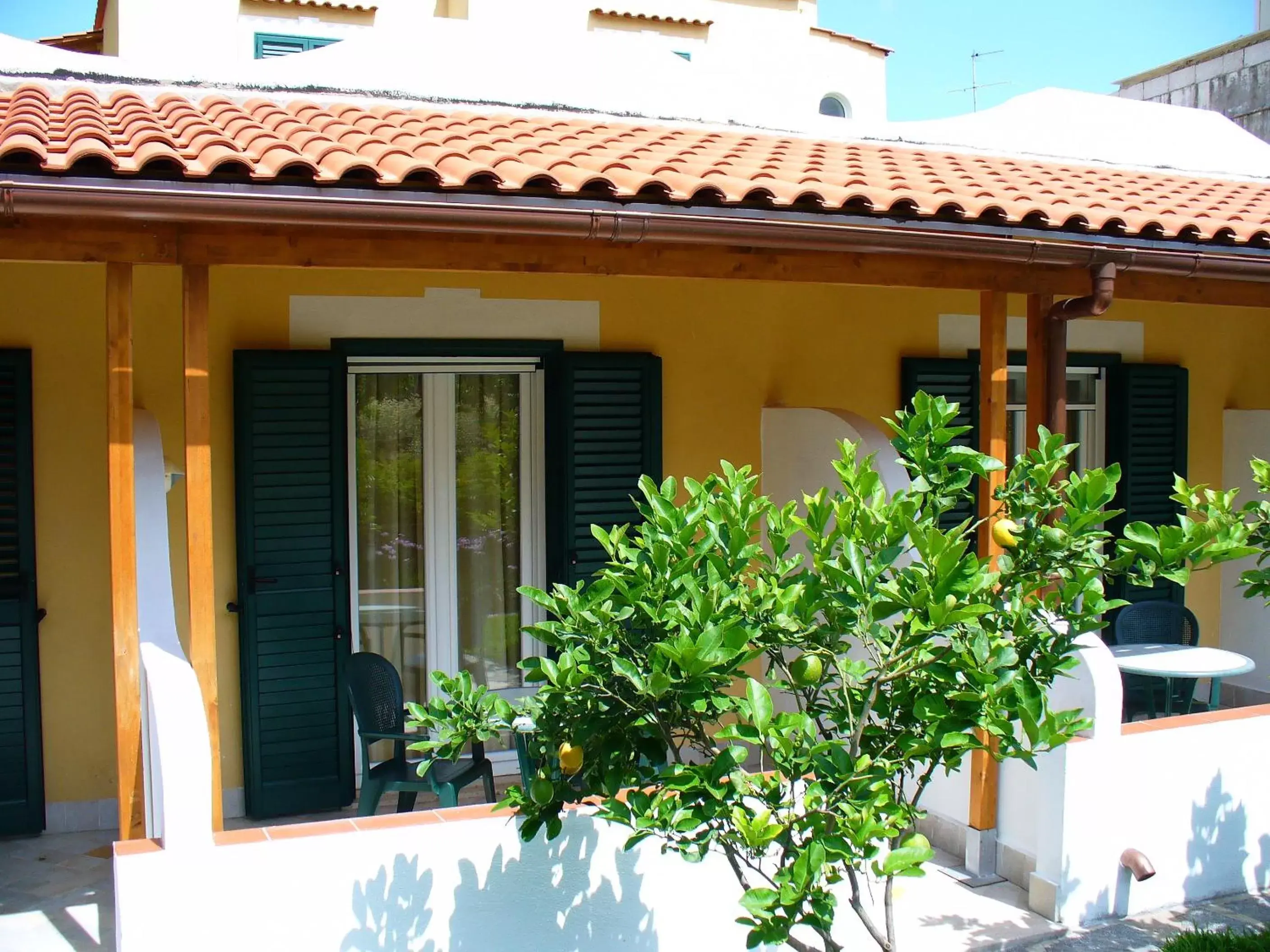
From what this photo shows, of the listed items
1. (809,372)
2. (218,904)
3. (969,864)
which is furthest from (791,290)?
(218,904)

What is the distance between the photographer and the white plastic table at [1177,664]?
7457 millimetres

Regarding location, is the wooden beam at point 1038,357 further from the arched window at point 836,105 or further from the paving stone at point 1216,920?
the arched window at point 836,105

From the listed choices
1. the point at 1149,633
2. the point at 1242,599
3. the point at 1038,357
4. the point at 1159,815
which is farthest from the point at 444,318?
A: the point at 1242,599

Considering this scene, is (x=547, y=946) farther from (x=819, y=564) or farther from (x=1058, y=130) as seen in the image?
(x=1058, y=130)

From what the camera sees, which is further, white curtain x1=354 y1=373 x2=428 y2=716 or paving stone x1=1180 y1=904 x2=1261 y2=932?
white curtain x1=354 y1=373 x2=428 y2=716

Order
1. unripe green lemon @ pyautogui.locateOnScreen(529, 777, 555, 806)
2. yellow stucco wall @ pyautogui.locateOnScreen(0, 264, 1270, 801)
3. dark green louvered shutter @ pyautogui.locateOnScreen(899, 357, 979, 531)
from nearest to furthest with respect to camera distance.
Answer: unripe green lemon @ pyautogui.locateOnScreen(529, 777, 555, 806)
yellow stucco wall @ pyautogui.locateOnScreen(0, 264, 1270, 801)
dark green louvered shutter @ pyautogui.locateOnScreen(899, 357, 979, 531)

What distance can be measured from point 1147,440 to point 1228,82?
8.45m

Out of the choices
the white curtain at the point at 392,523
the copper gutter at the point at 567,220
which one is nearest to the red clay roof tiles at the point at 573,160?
the copper gutter at the point at 567,220

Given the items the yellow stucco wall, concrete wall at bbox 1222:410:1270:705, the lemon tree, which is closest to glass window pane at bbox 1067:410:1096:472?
concrete wall at bbox 1222:410:1270:705

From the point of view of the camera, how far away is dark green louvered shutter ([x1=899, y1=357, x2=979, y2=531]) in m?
8.48

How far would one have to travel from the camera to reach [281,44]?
1622 cm

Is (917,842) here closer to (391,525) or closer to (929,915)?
(929,915)

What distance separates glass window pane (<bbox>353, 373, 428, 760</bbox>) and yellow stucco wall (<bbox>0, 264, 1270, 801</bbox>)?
73 centimetres

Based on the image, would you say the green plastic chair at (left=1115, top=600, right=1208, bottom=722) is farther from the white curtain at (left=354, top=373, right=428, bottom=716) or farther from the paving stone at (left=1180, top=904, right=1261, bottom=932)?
the white curtain at (left=354, top=373, right=428, bottom=716)
